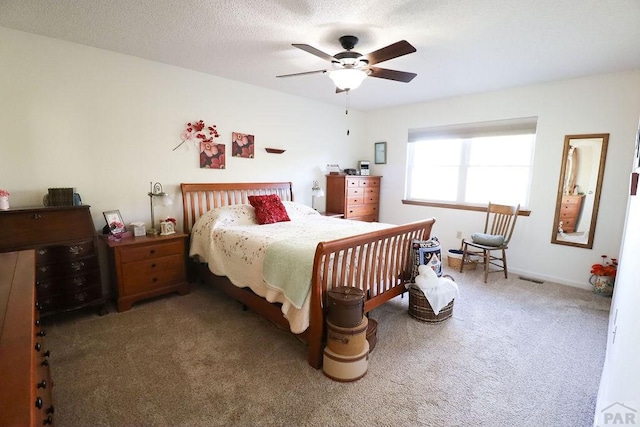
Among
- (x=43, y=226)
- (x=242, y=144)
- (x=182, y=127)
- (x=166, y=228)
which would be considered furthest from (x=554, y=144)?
(x=43, y=226)

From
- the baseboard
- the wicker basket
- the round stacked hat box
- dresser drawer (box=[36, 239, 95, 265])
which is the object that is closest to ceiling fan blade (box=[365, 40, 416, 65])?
the round stacked hat box

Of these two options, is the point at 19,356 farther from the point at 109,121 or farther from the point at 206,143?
the point at 206,143

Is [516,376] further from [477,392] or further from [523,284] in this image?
[523,284]

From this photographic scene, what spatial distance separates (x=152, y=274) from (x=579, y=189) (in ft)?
16.1

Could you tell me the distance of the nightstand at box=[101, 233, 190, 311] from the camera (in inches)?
109

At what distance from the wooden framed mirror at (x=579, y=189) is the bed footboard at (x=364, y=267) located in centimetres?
199

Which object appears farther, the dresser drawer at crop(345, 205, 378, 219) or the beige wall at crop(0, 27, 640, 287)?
the dresser drawer at crop(345, 205, 378, 219)

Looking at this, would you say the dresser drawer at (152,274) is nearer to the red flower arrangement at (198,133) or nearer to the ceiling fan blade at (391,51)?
the red flower arrangement at (198,133)

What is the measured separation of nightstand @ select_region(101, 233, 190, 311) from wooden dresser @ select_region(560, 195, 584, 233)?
4508 millimetres

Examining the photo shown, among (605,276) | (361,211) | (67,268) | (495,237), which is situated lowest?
(605,276)

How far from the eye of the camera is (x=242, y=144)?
3936 millimetres

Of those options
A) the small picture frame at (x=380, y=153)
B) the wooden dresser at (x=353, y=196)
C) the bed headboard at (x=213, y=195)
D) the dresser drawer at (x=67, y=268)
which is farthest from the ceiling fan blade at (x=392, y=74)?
the dresser drawer at (x=67, y=268)

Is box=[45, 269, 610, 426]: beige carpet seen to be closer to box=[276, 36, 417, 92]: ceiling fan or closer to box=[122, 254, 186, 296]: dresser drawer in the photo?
box=[122, 254, 186, 296]: dresser drawer

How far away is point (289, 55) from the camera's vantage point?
2.91 m
